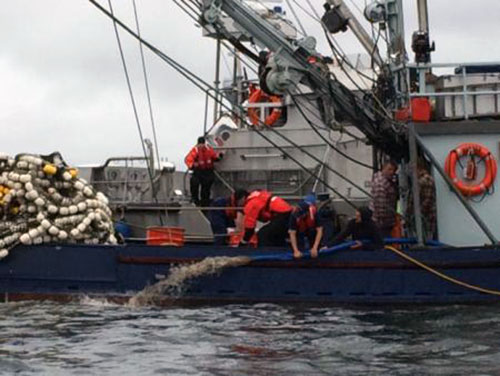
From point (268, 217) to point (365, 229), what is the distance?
1614mm

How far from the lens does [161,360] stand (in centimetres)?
1298

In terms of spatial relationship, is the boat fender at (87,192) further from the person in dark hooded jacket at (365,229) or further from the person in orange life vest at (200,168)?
the person in orange life vest at (200,168)

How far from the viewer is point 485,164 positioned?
17.8 metres

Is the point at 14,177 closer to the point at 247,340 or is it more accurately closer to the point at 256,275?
the point at 256,275

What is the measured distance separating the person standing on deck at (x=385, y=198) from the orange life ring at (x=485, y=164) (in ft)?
3.10

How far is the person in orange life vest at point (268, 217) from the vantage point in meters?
17.9

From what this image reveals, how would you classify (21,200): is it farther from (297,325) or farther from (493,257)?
(493,257)

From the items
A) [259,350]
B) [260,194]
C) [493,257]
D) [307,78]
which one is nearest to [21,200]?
[260,194]

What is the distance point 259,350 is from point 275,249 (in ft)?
13.1

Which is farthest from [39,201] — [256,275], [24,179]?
[256,275]

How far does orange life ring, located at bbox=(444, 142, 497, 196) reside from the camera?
57.9ft

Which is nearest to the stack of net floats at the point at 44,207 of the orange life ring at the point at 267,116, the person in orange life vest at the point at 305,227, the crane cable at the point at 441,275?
the person in orange life vest at the point at 305,227

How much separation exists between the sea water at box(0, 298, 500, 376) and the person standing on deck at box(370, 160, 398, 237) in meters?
1.67

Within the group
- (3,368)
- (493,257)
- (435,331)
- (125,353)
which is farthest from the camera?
(493,257)
